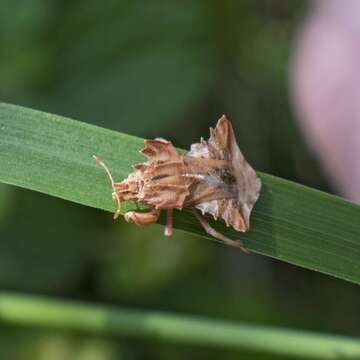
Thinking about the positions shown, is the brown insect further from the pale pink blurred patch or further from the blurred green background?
the blurred green background

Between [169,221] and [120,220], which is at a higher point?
[120,220]

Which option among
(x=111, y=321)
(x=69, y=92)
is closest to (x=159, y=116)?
(x=69, y=92)

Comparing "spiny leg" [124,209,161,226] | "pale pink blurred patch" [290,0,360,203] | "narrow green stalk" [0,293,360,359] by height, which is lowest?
"narrow green stalk" [0,293,360,359]

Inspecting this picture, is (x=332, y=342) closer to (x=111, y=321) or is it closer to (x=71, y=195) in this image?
(x=111, y=321)

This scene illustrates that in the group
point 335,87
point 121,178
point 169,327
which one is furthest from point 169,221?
point 335,87

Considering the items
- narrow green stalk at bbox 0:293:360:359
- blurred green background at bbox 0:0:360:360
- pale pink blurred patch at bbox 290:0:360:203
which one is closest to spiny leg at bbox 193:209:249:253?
narrow green stalk at bbox 0:293:360:359

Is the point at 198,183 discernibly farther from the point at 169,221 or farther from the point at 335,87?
the point at 335,87

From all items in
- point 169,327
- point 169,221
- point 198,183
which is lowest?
point 169,327
